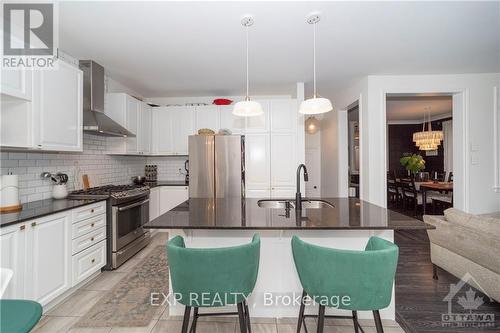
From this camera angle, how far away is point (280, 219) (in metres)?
1.68

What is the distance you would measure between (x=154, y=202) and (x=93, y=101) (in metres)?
1.79

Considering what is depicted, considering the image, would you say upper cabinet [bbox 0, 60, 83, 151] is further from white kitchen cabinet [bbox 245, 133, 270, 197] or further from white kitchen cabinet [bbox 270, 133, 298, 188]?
white kitchen cabinet [bbox 270, 133, 298, 188]

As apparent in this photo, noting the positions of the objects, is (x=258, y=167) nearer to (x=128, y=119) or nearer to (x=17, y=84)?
(x=128, y=119)

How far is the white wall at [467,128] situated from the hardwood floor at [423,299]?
36.3 inches

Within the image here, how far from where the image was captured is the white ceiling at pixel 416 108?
5223mm

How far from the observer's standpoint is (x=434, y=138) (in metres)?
5.74

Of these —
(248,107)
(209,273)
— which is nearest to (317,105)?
(248,107)

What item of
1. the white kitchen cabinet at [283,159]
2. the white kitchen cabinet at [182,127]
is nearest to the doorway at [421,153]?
the white kitchen cabinet at [283,159]

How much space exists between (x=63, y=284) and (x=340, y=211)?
255 cm

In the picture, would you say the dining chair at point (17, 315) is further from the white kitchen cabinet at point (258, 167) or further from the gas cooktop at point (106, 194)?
the white kitchen cabinet at point (258, 167)

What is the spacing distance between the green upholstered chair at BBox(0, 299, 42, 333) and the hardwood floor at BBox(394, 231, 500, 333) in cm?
235

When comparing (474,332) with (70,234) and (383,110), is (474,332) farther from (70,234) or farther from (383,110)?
(70,234)

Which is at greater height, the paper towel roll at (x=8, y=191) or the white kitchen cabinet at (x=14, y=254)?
the paper towel roll at (x=8, y=191)

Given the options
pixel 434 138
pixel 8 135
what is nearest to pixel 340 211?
pixel 8 135
